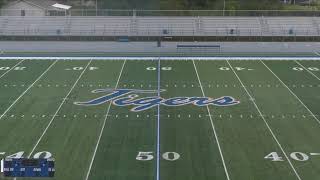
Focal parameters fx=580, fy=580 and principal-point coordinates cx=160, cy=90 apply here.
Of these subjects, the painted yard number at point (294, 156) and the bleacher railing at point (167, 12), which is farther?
the bleacher railing at point (167, 12)

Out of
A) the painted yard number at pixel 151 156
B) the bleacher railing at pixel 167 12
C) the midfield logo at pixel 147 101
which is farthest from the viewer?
the bleacher railing at pixel 167 12

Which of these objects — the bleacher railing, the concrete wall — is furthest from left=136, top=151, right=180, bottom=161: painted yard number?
the concrete wall

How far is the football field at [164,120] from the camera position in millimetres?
12984

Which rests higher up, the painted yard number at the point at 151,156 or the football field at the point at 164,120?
the football field at the point at 164,120

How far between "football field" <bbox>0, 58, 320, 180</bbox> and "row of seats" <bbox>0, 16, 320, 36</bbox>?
35.8ft

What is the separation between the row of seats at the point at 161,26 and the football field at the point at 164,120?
10.9 m

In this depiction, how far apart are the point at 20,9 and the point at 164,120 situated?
24327 mm

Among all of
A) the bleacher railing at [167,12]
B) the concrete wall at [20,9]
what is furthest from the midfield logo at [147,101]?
the concrete wall at [20,9]

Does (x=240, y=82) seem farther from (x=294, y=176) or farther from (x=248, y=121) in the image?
(x=294, y=176)

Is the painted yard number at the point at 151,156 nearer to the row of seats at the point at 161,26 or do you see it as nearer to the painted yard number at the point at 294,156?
the painted yard number at the point at 294,156

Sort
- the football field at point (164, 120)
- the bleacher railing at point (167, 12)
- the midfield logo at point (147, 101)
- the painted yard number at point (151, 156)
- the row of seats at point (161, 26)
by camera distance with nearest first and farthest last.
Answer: the football field at point (164, 120)
the painted yard number at point (151, 156)
the midfield logo at point (147, 101)
the row of seats at point (161, 26)
the bleacher railing at point (167, 12)

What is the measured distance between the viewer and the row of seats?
35094 millimetres

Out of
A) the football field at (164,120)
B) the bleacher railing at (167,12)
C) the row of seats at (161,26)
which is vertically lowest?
the football field at (164,120)

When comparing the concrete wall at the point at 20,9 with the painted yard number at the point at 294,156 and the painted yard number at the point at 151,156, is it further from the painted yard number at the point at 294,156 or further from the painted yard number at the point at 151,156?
the painted yard number at the point at 294,156
